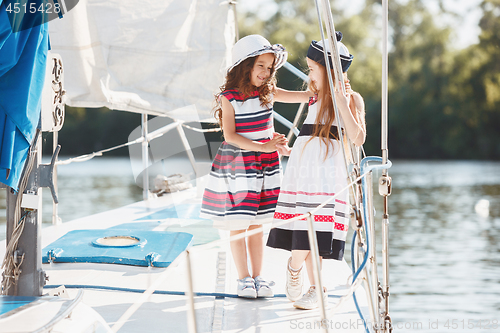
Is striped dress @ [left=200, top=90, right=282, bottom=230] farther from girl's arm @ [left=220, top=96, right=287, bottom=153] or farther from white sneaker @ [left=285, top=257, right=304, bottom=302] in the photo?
white sneaker @ [left=285, top=257, right=304, bottom=302]

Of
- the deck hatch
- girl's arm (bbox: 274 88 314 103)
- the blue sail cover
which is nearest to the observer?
the blue sail cover

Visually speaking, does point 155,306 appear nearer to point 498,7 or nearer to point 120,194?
point 120,194

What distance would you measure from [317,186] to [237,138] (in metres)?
0.43

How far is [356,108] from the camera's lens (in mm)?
2270

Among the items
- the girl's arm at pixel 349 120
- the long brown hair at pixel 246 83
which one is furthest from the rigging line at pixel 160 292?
the long brown hair at pixel 246 83

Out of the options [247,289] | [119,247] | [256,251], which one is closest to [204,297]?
[247,289]

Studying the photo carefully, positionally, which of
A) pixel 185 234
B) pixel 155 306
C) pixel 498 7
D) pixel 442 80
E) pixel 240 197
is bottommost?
pixel 155 306

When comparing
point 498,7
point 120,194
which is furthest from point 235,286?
point 498,7

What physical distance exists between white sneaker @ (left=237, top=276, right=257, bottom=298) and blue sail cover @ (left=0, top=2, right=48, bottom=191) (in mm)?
1048

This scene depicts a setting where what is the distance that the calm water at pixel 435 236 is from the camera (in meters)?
5.97

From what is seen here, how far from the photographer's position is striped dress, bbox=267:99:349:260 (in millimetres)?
2230

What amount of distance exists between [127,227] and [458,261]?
596 cm

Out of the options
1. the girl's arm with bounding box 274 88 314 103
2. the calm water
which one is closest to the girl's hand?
the girl's arm with bounding box 274 88 314 103

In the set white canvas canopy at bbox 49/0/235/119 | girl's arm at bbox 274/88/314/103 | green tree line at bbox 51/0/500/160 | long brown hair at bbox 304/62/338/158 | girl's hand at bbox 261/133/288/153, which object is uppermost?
green tree line at bbox 51/0/500/160
